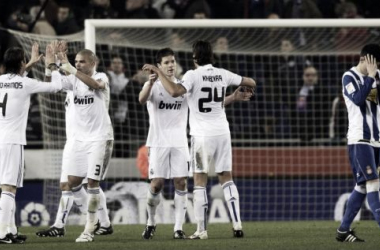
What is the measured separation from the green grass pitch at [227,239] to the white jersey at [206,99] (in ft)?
4.13

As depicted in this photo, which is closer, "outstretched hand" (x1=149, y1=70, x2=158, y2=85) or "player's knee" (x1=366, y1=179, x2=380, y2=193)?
"player's knee" (x1=366, y1=179, x2=380, y2=193)

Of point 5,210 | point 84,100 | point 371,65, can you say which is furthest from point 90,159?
point 371,65

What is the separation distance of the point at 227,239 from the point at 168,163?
114 cm

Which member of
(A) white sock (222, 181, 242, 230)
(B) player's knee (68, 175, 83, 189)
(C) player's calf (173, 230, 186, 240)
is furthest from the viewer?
(B) player's knee (68, 175, 83, 189)

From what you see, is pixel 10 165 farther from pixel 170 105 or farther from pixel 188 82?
pixel 188 82

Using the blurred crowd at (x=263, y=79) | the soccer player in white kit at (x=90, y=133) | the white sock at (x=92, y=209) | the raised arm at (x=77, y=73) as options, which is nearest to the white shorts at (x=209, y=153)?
the soccer player in white kit at (x=90, y=133)

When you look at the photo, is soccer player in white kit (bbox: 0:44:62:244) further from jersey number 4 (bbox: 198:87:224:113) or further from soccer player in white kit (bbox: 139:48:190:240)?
jersey number 4 (bbox: 198:87:224:113)

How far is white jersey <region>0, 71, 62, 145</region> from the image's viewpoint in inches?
472

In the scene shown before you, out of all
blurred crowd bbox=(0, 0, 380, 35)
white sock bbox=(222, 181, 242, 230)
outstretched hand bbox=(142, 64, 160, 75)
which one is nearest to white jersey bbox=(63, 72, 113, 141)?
outstretched hand bbox=(142, 64, 160, 75)

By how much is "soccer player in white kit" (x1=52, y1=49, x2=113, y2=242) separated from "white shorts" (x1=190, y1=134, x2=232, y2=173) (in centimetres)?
104

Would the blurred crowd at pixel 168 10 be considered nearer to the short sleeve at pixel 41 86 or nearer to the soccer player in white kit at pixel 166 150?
the soccer player in white kit at pixel 166 150

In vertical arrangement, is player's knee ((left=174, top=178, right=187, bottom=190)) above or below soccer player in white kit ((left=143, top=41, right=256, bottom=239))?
below

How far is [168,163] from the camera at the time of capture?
1262 centimetres

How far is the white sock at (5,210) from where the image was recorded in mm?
11828
